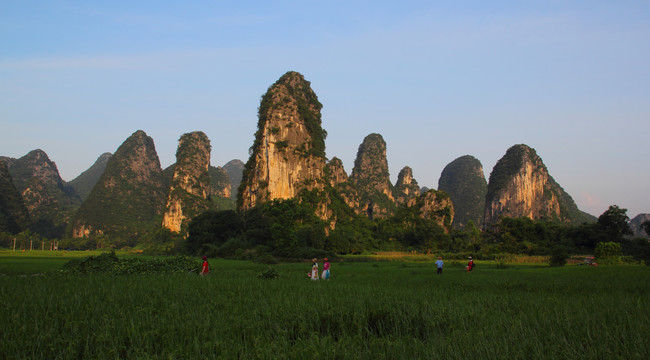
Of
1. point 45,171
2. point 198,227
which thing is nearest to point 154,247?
point 198,227

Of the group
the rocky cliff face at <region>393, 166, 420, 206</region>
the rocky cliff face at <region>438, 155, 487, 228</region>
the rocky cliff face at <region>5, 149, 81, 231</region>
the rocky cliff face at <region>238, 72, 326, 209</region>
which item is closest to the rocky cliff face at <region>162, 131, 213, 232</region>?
the rocky cliff face at <region>238, 72, 326, 209</region>

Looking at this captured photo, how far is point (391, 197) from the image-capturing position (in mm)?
106625

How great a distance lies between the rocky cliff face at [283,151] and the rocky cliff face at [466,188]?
76519mm

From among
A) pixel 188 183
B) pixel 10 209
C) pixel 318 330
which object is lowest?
pixel 318 330

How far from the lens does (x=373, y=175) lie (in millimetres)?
104938

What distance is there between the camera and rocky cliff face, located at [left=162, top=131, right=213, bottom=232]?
9012 cm

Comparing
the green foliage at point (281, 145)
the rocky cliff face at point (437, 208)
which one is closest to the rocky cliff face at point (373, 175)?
the rocky cliff face at point (437, 208)

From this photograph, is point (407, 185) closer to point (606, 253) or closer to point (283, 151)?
point (283, 151)

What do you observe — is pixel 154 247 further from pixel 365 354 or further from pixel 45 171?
pixel 45 171

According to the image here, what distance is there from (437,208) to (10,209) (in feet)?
326

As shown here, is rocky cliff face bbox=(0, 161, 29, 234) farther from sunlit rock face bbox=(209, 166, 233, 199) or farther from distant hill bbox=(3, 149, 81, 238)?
sunlit rock face bbox=(209, 166, 233, 199)

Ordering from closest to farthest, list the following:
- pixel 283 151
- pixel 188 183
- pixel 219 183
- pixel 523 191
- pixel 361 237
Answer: pixel 361 237, pixel 283 151, pixel 523 191, pixel 188 183, pixel 219 183

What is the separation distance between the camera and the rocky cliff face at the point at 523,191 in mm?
93688

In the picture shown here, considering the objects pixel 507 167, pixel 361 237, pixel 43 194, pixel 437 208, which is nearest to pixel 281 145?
pixel 361 237
